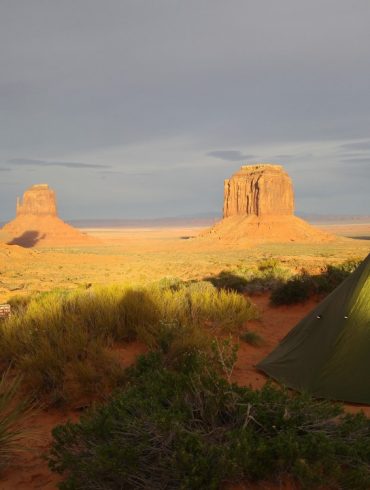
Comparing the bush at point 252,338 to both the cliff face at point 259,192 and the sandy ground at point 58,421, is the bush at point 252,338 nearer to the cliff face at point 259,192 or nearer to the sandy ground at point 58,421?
the sandy ground at point 58,421

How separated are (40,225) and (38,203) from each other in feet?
27.1

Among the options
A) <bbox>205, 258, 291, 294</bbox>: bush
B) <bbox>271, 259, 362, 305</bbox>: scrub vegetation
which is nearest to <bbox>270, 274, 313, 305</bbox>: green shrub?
<bbox>271, 259, 362, 305</bbox>: scrub vegetation

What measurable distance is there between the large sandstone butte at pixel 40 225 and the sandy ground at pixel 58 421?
84.3 meters

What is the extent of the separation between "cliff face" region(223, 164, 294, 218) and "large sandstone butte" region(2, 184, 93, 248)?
30.5 metres

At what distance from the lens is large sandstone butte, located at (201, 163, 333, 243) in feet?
266

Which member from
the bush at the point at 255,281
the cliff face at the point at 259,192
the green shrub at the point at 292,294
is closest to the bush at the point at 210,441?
the green shrub at the point at 292,294

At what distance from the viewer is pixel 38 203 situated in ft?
361

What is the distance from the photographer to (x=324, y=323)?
673cm

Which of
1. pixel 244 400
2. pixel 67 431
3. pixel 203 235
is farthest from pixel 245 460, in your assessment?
pixel 203 235

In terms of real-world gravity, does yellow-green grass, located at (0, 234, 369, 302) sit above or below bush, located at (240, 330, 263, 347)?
below

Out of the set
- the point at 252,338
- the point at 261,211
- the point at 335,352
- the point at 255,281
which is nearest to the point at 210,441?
the point at 335,352

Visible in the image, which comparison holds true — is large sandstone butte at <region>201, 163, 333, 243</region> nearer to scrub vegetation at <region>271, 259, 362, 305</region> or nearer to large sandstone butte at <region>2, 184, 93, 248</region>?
large sandstone butte at <region>2, 184, 93, 248</region>

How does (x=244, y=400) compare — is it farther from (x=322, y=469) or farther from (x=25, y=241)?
(x=25, y=241)

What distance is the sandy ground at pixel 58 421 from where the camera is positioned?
13.0ft
